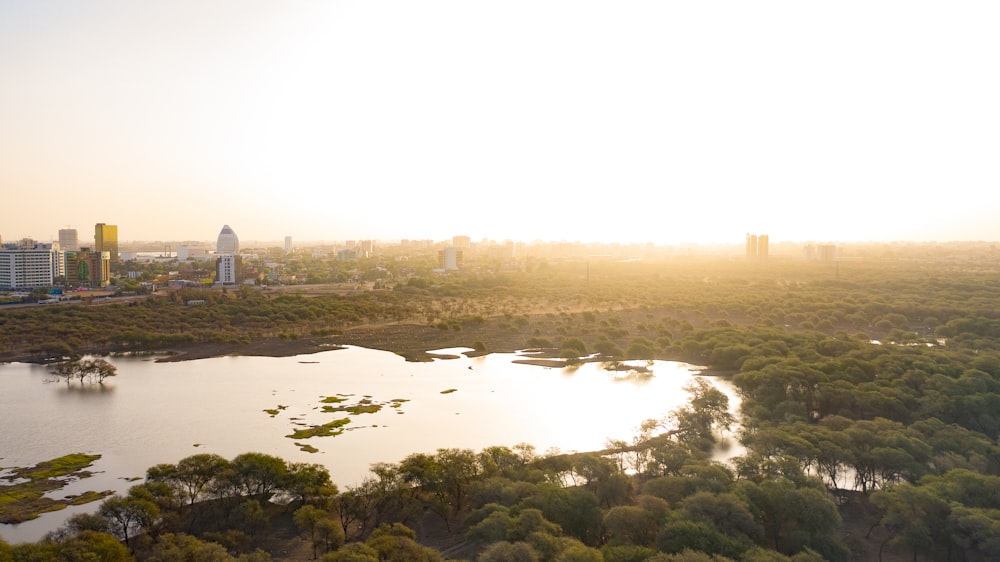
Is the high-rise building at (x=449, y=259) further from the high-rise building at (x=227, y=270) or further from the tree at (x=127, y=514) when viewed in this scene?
the tree at (x=127, y=514)

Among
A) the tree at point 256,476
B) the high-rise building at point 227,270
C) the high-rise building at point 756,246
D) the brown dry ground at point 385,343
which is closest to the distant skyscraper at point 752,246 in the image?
the high-rise building at point 756,246

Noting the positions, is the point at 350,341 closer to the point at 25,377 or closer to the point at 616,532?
the point at 25,377

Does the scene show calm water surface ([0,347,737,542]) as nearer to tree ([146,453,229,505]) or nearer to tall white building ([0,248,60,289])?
tree ([146,453,229,505])

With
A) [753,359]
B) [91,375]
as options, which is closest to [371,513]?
[753,359]

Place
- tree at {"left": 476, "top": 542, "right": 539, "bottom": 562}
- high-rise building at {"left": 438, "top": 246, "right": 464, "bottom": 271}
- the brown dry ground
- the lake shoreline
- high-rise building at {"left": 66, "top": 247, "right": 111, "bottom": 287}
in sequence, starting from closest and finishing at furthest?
tree at {"left": 476, "top": 542, "right": 539, "bottom": 562}
the lake shoreline
the brown dry ground
high-rise building at {"left": 66, "top": 247, "right": 111, "bottom": 287}
high-rise building at {"left": 438, "top": 246, "right": 464, "bottom": 271}

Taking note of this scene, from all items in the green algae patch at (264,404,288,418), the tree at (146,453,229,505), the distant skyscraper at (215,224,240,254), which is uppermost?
the distant skyscraper at (215,224,240,254)

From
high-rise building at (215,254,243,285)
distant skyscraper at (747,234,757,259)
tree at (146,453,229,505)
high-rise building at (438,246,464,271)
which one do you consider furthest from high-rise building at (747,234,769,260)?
tree at (146,453,229,505)

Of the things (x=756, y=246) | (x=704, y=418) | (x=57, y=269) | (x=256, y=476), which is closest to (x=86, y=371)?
(x=256, y=476)

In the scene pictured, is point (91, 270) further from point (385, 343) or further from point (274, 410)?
point (274, 410)
